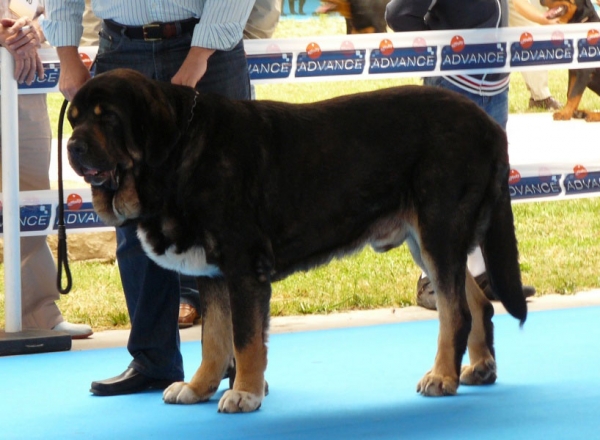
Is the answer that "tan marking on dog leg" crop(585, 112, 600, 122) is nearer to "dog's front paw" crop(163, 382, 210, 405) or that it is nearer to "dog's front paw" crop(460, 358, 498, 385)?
"dog's front paw" crop(460, 358, 498, 385)

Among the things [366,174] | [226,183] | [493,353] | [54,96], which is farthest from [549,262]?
[54,96]

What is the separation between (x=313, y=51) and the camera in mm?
5871

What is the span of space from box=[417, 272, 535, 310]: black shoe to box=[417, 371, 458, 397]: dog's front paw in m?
1.73

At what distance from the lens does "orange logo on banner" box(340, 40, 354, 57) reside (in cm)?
591

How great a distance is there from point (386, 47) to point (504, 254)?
→ 2.21 m

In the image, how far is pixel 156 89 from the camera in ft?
12.1

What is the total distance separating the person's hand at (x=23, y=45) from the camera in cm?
Answer: 505

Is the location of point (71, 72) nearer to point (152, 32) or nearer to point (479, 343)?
point (152, 32)

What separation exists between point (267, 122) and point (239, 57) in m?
0.48

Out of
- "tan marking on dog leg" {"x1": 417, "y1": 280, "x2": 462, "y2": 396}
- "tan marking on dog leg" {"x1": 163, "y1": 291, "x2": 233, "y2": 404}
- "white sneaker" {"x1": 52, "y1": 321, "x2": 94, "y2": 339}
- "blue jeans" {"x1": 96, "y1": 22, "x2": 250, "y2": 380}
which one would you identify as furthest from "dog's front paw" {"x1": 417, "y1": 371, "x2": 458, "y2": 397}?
"white sneaker" {"x1": 52, "y1": 321, "x2": 94, "y2": 339}

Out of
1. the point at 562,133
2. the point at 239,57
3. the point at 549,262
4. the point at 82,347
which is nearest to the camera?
the point at 239,57

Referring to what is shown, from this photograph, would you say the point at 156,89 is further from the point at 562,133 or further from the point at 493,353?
the point at 562,133

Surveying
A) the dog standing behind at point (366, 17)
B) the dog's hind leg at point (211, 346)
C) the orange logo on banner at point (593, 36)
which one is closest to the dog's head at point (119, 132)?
the dog's hind leg at point (211, 346)

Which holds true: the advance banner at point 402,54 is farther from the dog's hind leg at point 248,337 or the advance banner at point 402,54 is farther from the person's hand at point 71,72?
the dog's hind leg at point 248,337
